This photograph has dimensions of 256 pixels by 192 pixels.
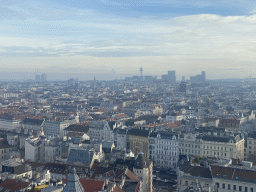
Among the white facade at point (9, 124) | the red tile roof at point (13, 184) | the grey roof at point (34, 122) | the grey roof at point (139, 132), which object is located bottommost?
the white facade at point (9, 124)

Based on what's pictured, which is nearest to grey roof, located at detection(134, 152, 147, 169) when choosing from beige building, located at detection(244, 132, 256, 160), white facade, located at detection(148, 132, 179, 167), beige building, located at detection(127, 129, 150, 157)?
white facade, located at detection(148, 132, 179, 167)

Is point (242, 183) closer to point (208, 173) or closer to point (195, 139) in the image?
point (208, 173)

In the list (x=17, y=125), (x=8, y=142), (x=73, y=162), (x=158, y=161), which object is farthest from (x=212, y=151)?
(x=17, y=125)

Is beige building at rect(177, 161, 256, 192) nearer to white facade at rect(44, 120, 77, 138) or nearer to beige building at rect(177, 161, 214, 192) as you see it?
beige building at rect(177, 161, 214, 192)

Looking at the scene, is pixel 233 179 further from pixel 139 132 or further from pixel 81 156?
pixel 139 132

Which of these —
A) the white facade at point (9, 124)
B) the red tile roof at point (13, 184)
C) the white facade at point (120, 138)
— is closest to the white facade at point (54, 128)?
the white facade at point (9, 124)

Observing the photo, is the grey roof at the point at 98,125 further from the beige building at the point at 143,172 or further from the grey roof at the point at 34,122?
the beige building at the point at 143,172
